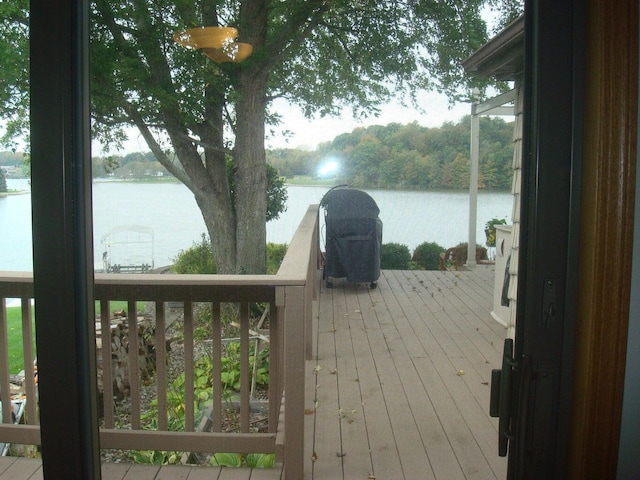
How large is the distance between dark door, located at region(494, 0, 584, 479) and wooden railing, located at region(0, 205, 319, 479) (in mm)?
732

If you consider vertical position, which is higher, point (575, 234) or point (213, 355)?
point (575, 234)

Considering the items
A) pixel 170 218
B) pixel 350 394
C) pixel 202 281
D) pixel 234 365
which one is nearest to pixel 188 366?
pixel 234 365

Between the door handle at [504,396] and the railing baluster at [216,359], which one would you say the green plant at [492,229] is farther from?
the railing baluster at [216,359]

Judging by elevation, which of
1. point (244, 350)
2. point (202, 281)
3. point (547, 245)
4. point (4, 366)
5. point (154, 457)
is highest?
point (547, 245)

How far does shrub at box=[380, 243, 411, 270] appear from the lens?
5.34ft

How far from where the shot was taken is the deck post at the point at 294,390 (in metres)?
2.20

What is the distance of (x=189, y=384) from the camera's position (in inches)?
73.7

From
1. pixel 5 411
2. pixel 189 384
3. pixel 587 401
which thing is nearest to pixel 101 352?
pixel 5 411

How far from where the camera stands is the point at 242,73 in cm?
154

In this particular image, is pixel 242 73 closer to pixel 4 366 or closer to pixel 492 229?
pixel 492 229

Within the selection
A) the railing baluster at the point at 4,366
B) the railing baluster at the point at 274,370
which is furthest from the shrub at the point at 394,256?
the railing baluster at the point at 4,366

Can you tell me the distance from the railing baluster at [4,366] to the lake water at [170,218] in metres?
0.16

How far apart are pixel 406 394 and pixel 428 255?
1.16 metres

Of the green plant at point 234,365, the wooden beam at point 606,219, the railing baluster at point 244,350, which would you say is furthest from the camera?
the railing baluster at point 244,350
